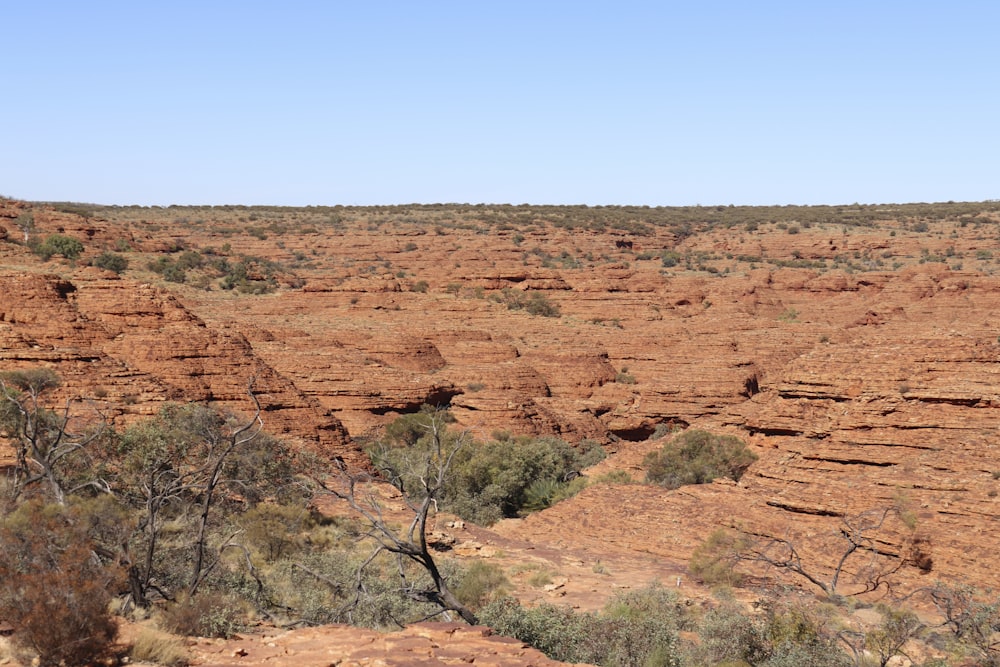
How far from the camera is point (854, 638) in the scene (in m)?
12.7

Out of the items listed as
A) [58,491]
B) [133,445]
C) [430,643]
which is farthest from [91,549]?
[133,445]

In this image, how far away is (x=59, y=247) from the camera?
2140 inches

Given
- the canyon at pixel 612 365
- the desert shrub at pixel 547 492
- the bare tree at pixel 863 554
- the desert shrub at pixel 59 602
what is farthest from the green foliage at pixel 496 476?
the desert shrub at pixel 59 602

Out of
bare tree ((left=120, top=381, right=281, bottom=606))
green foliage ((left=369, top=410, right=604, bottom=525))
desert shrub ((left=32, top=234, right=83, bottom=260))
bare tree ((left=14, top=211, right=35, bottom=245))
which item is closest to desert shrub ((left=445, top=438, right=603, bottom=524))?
green foliage ((left=369, top=410, right=604, bottom=525))

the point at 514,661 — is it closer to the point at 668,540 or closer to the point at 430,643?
the point at 430,643

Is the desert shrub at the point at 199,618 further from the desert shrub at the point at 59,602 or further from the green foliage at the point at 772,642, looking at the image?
the green foliage at the point at 772,642

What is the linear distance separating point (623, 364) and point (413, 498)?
70.7 ft

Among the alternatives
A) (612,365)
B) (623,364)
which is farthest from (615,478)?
(623,364)

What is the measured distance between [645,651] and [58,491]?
840 centimetres

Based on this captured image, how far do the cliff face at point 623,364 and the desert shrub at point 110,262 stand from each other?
1511 mm

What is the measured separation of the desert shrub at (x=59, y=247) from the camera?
169 feet

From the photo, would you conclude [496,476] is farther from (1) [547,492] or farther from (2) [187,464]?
(2) [187,464]

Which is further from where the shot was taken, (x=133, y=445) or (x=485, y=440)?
(x=485, y=440)

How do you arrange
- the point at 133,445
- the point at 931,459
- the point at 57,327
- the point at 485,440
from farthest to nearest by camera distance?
the point at 485,440 < the point at 57,327 < the point at 133,445 < the point at 931,459
